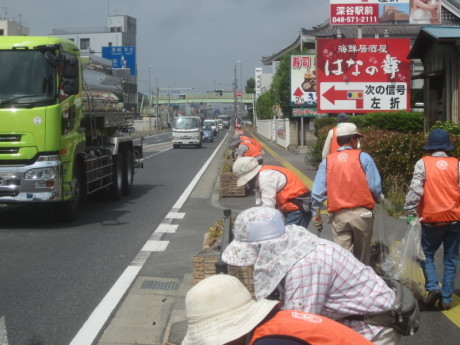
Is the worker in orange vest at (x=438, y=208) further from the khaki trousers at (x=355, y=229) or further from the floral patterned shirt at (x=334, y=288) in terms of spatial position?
the floral patterned shirt at (x=334, y=288)

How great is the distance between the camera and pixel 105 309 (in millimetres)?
6336

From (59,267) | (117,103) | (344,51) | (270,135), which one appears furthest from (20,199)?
(270,135)

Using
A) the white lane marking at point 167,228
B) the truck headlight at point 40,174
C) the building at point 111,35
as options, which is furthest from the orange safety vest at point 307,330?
the building at point 111,35

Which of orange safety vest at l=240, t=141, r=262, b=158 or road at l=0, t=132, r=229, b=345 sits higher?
orange safety vest at l=240, t=141, r=262, b=158

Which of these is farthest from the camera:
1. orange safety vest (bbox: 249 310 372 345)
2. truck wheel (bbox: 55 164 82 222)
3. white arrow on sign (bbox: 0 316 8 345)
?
truck wheel (bbox: 55 164 82 222)

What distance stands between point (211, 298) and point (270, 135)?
52.9 meters

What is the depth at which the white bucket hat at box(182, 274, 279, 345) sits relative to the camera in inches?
97.2

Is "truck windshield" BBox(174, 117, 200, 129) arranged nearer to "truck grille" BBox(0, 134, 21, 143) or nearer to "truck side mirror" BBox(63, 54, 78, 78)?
"truck side mirror" BBox(63, 54, 78, 78)

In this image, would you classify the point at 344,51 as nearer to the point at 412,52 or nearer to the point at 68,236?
the point at 412,52

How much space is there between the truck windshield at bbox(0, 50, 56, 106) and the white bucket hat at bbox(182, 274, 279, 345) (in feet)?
29.2

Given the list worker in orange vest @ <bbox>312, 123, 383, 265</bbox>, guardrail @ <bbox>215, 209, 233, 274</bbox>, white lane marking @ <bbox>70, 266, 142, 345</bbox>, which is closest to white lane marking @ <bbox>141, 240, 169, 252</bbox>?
white lane marking @ <bbox>70, 266, 142, 345</bbox>

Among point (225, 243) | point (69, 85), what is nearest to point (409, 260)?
point (225, 243)

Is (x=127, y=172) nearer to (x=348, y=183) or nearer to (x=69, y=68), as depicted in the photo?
(x=69, y=68)

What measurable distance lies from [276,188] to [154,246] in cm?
407
